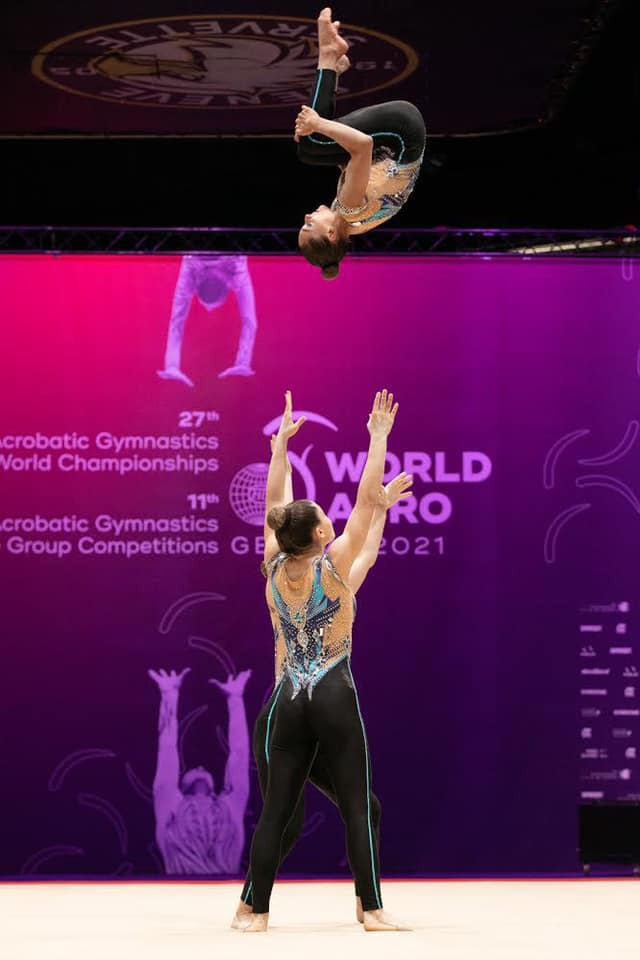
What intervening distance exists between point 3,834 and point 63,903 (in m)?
1.01

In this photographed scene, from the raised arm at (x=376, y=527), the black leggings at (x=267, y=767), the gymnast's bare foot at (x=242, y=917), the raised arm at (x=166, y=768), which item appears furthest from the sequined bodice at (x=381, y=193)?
the raised arm at (x=166, y=768)

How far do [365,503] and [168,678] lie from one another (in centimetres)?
263

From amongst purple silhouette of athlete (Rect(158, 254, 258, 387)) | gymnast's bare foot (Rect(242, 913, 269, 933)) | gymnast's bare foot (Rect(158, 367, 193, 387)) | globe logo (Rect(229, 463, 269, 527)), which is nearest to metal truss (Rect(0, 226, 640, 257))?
purple silhouette of athlete (Rect(158, 254, 258, 387))

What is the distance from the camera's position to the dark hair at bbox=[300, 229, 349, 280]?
16.2 feet

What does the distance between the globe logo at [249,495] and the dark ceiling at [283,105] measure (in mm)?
1973

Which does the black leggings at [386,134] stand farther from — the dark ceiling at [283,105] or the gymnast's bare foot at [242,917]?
the gymnast's bare foot at [242,917]

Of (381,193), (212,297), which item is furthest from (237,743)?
(381,193)

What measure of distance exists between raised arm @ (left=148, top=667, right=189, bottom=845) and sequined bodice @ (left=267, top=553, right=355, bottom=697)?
2.46 metres

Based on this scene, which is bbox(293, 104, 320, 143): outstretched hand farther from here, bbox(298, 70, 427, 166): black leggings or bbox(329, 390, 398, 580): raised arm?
bbox(329, 390, 398, 580): raised arm

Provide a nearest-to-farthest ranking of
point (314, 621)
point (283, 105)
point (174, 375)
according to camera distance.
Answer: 1. point (314, 621)
2. point (174, 375)
3. point (283, 105)

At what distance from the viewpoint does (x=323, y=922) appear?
19.8 ft

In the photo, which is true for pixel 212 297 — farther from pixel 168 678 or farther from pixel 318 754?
pixel 318 754

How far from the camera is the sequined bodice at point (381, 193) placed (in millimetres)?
4969

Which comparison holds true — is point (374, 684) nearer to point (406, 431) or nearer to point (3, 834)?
point (406, 431)
